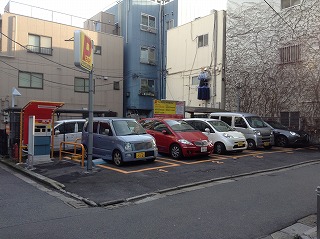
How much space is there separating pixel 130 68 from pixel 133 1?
5861 mm

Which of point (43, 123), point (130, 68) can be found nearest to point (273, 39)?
point (130, 68)

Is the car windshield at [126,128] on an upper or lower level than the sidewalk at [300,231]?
upper

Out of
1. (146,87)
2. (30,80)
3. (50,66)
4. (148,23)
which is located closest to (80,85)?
(50,66)

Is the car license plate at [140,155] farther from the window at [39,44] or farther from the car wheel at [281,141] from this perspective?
the window at [39,44]

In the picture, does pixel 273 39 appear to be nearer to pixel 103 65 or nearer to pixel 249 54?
pixel 249 54

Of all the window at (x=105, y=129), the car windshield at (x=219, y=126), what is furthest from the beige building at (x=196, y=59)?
the window at (x=105, y=129)

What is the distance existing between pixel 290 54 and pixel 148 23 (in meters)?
14.4

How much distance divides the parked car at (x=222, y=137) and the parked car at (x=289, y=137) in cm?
409

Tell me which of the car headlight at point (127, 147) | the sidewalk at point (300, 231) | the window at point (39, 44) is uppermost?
the window at point (39, 44)

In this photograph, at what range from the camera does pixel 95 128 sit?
488 inches

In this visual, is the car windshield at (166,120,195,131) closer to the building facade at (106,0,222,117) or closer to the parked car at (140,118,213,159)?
the parked car at (140,118,213,159)

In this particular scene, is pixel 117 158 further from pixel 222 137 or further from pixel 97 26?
pixel 97 26

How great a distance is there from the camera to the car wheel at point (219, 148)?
13962 millimetres

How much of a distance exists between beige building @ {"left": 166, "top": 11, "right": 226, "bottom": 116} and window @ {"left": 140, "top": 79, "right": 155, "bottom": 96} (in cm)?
226
